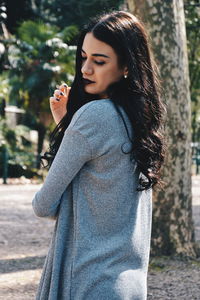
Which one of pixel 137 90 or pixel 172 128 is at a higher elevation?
pixel 137 90

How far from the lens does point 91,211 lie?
1.90 meters

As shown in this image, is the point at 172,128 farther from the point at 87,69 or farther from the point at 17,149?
the point at 17,149

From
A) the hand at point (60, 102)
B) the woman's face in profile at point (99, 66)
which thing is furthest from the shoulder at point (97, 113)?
the hand at point (60, 102)

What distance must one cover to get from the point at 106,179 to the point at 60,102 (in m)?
0.44

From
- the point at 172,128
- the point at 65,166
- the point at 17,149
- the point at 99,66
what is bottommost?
the point at 17,149

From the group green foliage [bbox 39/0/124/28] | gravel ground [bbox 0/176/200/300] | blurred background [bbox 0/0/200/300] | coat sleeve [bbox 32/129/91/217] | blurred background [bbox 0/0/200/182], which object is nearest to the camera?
coat sleeve [bbox 32/129/91/217]

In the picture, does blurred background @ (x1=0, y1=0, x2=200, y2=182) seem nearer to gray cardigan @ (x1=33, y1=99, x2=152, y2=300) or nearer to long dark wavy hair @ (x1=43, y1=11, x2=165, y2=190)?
long dark wavy hair @ (x1=43, y1=11, x2=165, y2=190)

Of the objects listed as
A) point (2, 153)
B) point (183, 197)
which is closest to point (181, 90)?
point (183, 197)

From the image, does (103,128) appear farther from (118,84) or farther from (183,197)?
(183,197)

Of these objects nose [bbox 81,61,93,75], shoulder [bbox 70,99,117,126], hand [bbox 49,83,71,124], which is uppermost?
nose [bbox 81,61,93,75]

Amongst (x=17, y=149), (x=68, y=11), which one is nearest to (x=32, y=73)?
(x=17, y=149)

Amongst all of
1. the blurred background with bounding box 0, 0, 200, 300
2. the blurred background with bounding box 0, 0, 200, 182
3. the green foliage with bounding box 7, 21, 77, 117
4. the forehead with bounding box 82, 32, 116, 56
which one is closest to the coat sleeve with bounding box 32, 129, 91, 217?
the forehead with bounding box 82, 32, 116, 56

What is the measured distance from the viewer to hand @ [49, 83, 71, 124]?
7.23 feet

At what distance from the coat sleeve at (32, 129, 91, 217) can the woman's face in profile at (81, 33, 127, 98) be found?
0.76 ft
